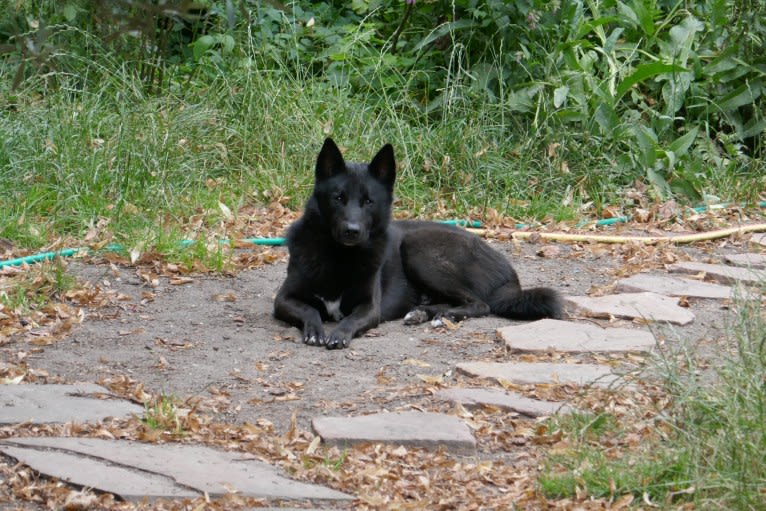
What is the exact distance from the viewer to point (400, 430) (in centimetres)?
341

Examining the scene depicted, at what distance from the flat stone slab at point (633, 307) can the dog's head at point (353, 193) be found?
1.10 meters

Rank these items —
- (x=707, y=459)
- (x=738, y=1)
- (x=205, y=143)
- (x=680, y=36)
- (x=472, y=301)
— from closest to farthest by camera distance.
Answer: (x=707, y=459), (x=472, y=301), (x=205, y=143), (x=738, y=1), (x=680, y=36)

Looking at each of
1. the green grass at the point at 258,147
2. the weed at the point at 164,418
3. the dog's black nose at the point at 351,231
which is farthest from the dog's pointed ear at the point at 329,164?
the weed at the point at 164,418

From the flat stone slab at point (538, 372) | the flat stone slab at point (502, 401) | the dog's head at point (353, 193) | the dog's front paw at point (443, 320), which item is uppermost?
the dog's head at point (353, 193)

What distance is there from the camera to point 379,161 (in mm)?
5141

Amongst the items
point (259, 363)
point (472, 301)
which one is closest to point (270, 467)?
point (259, 363)

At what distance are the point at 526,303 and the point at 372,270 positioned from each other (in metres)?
0.80

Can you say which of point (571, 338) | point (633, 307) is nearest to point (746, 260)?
point (633, 307)

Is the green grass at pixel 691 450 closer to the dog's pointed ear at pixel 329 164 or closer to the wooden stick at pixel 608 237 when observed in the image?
the dog's pointed ear at pixel 329 164

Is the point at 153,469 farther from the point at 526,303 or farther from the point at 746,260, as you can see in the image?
the point at 746,260

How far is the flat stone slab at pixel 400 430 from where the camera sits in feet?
10.9

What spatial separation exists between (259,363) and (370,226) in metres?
1.09

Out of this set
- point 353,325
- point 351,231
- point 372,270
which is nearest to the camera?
point 353,325

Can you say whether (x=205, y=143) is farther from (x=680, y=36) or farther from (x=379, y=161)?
(x=680, y=36)
